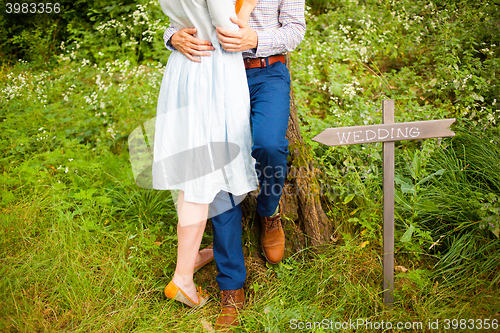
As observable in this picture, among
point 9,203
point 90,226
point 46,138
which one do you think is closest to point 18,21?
point 46,138

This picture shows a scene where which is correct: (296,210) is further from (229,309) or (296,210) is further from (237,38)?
(237,38)

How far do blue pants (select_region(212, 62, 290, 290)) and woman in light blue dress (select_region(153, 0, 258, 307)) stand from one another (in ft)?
0.30

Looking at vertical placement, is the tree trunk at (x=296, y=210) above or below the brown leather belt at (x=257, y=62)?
below

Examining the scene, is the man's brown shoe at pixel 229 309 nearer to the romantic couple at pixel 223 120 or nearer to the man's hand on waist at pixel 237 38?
the romantic couple at pixel 223 120

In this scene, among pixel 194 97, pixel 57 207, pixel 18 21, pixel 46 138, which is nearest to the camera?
pixel 194 97

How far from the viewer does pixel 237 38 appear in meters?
1.92

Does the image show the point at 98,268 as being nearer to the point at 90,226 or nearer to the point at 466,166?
the point at 90,226

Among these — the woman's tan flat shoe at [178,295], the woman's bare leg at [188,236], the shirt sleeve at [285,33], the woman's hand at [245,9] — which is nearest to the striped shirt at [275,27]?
the shirt sleeve at [285,33]

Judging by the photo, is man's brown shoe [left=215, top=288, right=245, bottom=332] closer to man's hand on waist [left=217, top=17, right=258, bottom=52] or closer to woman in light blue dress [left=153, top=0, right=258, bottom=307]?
woman in light blue dress [left=153, top=0, right=258, bottom=307]

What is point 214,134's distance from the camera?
1989 millimetres

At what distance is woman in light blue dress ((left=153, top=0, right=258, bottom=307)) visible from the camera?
6.42ft

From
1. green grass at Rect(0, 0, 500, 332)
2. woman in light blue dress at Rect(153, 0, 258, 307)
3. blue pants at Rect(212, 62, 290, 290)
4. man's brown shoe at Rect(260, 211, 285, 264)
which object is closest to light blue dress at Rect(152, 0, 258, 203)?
woman in light blue dress at Rect(153, 0, 258, 307)

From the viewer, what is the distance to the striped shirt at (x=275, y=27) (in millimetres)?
2076

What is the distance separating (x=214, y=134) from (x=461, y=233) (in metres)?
1.76
